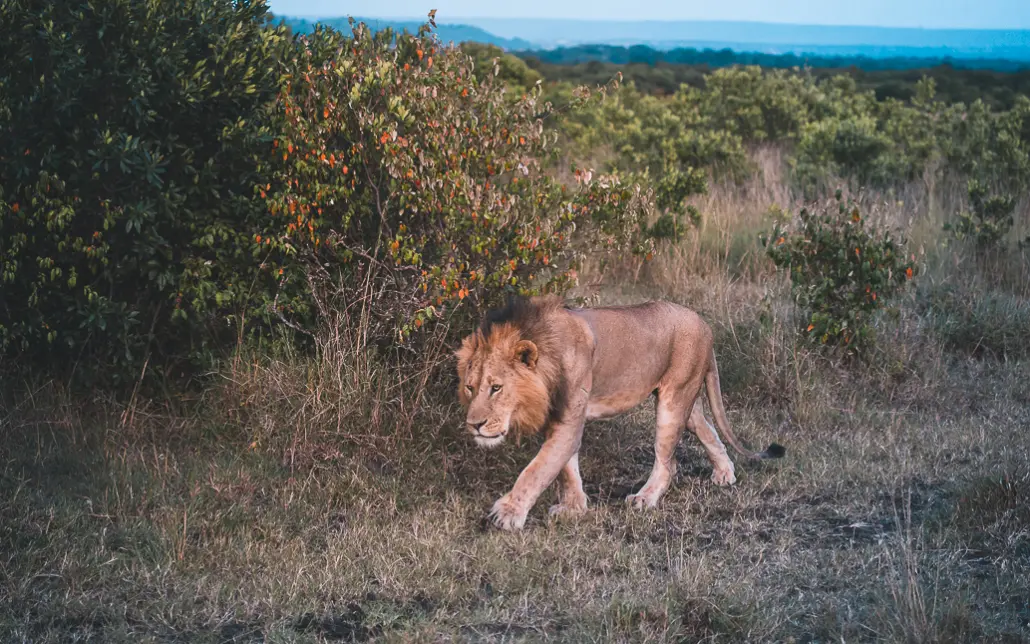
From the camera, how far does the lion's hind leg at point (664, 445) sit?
547 centimetres

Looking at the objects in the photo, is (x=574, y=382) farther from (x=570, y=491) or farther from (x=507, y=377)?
(x=570, y=491)

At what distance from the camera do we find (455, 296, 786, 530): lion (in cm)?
491

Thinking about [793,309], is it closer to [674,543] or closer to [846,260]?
[846,260]

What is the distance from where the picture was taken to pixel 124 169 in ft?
16.8

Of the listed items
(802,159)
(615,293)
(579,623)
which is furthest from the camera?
(802,159)

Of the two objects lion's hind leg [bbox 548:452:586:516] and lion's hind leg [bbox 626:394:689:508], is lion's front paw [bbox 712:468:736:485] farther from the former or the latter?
lion's hind leg [bbox 548:452:586:516]

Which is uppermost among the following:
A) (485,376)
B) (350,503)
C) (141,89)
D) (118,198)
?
(141,89)

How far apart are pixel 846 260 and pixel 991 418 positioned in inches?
55.9

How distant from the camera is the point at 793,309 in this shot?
25.9ft

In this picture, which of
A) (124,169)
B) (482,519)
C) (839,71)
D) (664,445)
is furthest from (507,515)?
(839,71)

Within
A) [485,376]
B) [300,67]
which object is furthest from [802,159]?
[485,376]

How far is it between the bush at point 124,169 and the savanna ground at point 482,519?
19.2 inches

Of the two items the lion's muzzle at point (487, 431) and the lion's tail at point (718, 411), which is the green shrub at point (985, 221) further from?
the lion's muzzle at point (487, 431)

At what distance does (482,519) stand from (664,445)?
1027 millimetres
